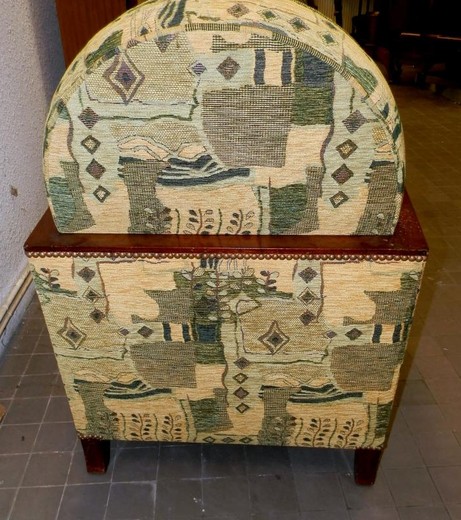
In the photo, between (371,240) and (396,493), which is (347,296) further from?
(396,493)

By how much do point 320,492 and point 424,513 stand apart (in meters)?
0.28

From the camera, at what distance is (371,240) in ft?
3.80

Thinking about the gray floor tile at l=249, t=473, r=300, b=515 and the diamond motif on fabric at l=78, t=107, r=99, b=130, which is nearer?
the diamond motif on fabric at l=78, t=107, r=99, b=130

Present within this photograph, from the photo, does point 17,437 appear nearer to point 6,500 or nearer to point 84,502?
point 6,500

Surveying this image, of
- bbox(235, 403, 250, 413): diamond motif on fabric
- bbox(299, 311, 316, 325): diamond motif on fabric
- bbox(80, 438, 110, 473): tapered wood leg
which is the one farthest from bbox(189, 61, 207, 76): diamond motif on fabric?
bbox(80, 438, 110, 473): tapered wood leg

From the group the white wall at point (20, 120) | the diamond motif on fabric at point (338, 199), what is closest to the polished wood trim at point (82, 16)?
the white wall at point (20, 120)

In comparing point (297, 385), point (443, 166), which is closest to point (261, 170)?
point (297, 385)

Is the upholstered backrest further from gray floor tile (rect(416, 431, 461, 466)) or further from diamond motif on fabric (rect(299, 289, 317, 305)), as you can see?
gray floor tile (rect(416, 431, 461, 466))

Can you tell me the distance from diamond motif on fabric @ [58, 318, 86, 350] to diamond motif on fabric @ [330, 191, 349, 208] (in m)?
0.65

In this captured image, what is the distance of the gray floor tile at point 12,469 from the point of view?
1574 mm

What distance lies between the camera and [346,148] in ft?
3.47

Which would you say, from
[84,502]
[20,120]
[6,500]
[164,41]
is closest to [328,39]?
[164,41]

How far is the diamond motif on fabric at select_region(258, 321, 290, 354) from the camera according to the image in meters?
1.24

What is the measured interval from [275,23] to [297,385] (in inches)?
32.5
